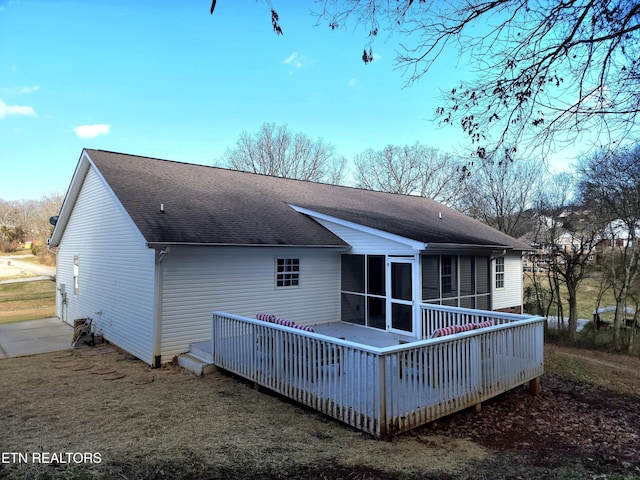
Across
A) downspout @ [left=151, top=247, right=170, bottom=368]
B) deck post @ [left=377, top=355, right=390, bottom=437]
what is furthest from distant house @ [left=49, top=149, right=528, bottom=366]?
deck post @ [left=377, top=355, right=390, bottom=437]

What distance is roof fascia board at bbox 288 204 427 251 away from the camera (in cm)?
919

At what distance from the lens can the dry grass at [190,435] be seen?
3904mm

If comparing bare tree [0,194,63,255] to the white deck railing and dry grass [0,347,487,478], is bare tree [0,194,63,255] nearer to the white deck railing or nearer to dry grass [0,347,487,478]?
dry grass [0,347,487,478]

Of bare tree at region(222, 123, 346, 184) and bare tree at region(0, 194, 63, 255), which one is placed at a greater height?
bare tree at region(222, 123, 346, 184)

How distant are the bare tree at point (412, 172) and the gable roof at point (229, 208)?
15.7 m

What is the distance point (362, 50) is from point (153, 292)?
6.53m

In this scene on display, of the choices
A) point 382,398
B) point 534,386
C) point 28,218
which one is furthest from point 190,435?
point 28,218

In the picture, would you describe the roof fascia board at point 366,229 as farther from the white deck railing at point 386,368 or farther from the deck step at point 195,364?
the deck step at point 195,364

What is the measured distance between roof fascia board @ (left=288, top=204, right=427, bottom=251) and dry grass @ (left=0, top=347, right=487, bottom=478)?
4855mm

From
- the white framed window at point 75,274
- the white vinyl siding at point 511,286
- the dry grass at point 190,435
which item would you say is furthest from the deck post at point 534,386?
the white framed window at point 75,274

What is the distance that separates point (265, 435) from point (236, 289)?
5121 millimetres

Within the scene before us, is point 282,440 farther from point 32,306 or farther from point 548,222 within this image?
point 548,222

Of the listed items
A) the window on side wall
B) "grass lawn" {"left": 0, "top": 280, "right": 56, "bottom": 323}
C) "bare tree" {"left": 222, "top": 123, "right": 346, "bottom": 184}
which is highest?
"bare tree" {"left": 222, "top": 123, "right": 346, "bottom": 184}

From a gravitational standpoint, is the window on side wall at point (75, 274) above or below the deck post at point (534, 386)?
above
